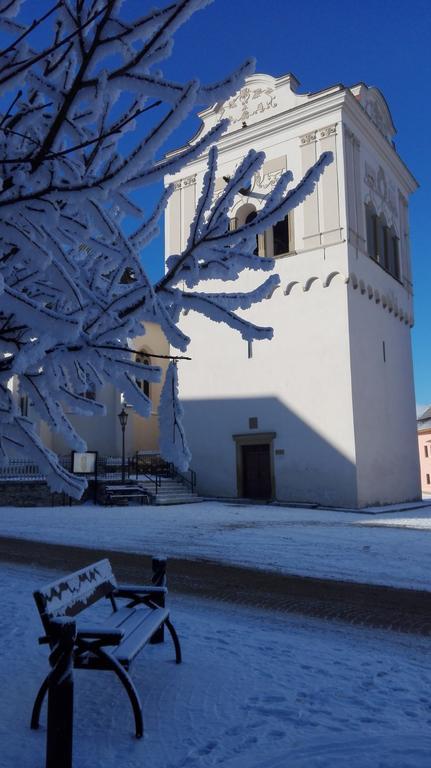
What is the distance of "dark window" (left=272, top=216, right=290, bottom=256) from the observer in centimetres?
2408

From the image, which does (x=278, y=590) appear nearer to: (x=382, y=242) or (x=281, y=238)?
(x=281, y=238)

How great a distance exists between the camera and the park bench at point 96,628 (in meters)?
3.57

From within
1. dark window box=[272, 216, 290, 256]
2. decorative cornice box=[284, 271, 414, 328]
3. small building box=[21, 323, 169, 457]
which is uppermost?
dark window box=[272, 216, 290, 256]

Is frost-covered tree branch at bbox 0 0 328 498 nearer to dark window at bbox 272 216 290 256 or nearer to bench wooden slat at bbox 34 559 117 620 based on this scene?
bench wooden slat at bbox 34 559 117 620

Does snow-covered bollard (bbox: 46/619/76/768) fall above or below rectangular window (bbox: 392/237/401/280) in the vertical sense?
below

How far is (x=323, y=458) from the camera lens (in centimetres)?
2148

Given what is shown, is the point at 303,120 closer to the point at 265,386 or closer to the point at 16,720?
the point at 265,386

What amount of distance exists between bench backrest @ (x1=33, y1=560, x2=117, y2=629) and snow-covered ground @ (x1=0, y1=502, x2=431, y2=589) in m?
4.81

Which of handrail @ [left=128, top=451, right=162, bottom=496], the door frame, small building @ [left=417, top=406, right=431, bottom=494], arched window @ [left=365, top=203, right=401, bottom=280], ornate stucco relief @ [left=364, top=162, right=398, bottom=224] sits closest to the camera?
the door frame

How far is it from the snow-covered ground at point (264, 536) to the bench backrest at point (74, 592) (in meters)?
4.81

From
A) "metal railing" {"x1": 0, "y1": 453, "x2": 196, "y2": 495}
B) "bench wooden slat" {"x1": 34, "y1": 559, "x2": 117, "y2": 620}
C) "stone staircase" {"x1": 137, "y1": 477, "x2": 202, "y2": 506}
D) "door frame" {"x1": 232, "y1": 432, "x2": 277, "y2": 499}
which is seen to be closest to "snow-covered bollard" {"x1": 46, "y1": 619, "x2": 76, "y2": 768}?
"bench wooden slat" {"x1": 34, "y1": 559, "x2": 117, "y2": 620}

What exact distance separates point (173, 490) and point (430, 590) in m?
16.4

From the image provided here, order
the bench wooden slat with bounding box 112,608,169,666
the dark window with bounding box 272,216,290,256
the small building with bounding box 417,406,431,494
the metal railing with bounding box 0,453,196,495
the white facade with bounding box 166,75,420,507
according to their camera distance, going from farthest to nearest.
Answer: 1. the small building with bounding box 417,406,431,494
2. the dark window with bounding box 272,216,290,256
3. the metal railing with bounding box 0,453,196,495
4. the white facade with bounding box 166,75,420,507
5. the bench wooden slat with bounding box 112,608,169,666

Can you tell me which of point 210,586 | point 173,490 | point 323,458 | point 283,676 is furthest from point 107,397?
point 283,676
